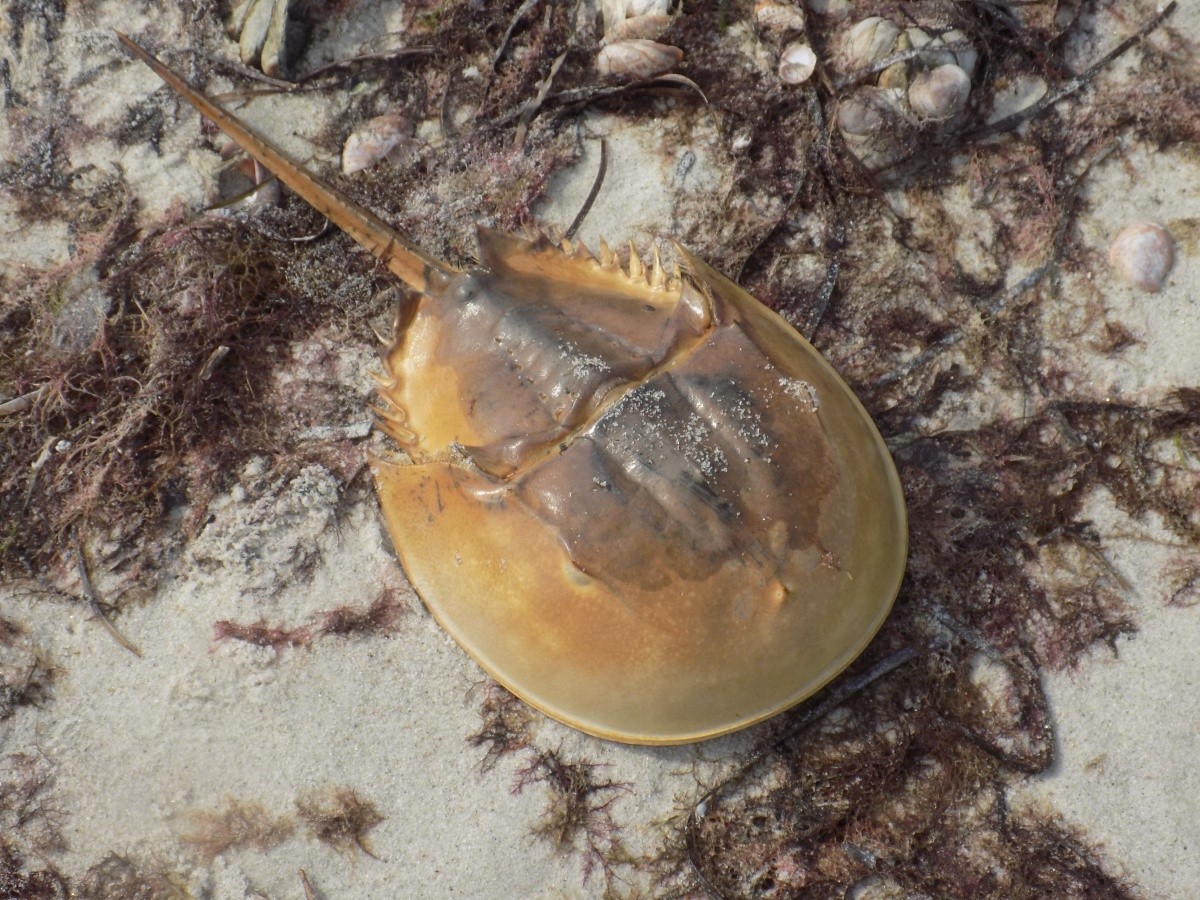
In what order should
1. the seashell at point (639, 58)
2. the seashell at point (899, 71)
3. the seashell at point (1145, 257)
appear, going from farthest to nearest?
the seashell at point (639, 58) < the seashell at point (899, 71) < the seashell at point (1145, 257)

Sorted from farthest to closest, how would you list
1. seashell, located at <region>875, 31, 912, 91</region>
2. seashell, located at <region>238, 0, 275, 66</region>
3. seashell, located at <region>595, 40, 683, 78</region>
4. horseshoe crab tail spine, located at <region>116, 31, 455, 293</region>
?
seashell, located at <region>238, 0, 275, 66</region>, seashell, located at <region>595, 40, 683, 78</region>, seashell, located at <region>875, 31, 912, 91</region>, horseshoe crab tail spine, located at <region>116, 31, 455, 293</region>

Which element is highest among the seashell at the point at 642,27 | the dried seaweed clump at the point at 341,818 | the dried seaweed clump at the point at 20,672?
the seashell at the point at 642,27

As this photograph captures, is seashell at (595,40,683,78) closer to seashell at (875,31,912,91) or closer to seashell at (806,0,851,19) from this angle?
seashell at (806,0,851,19)

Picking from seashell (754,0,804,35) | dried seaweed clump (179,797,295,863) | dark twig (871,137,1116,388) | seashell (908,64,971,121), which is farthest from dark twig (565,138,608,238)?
dried seaweed clump (179,797,295,863)

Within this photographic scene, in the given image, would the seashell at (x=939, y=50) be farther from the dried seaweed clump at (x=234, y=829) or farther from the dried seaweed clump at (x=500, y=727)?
the dried seaweed clump at (x=234, y=829)

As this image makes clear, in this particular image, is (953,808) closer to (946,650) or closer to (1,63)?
(946,650)

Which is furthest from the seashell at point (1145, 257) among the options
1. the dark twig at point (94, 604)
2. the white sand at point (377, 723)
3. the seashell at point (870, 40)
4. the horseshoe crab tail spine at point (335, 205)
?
the dark twig at point (94, 604)

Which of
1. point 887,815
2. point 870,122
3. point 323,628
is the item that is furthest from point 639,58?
point 887,815
